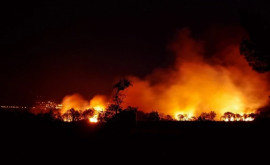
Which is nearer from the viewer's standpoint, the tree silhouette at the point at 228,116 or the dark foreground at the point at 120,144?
the dark foreground at the point at 120,144

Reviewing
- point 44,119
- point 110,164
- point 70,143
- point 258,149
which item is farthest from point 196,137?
point 44,119

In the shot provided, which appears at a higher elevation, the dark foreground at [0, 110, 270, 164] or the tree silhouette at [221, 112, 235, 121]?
the tree silhouette at [221, 112, 235, 121]

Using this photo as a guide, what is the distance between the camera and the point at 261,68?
58.2 feet

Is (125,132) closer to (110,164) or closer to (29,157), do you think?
(110,164)

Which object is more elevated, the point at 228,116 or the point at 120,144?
the point at 228,116

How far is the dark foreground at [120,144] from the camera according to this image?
11.0m

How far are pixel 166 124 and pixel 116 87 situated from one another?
3641 mm

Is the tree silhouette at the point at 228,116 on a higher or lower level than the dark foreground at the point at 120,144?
higher

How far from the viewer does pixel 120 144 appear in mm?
12414

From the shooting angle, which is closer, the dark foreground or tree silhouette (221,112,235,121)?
the dark foreground

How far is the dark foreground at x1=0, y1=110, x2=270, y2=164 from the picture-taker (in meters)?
11.0

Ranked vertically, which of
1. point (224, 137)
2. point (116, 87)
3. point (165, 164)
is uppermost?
point (116, 87)

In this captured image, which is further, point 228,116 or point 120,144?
point 228,116

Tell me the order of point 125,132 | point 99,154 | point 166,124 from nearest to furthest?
point 99,154 → point 125,132 → point 166,124
